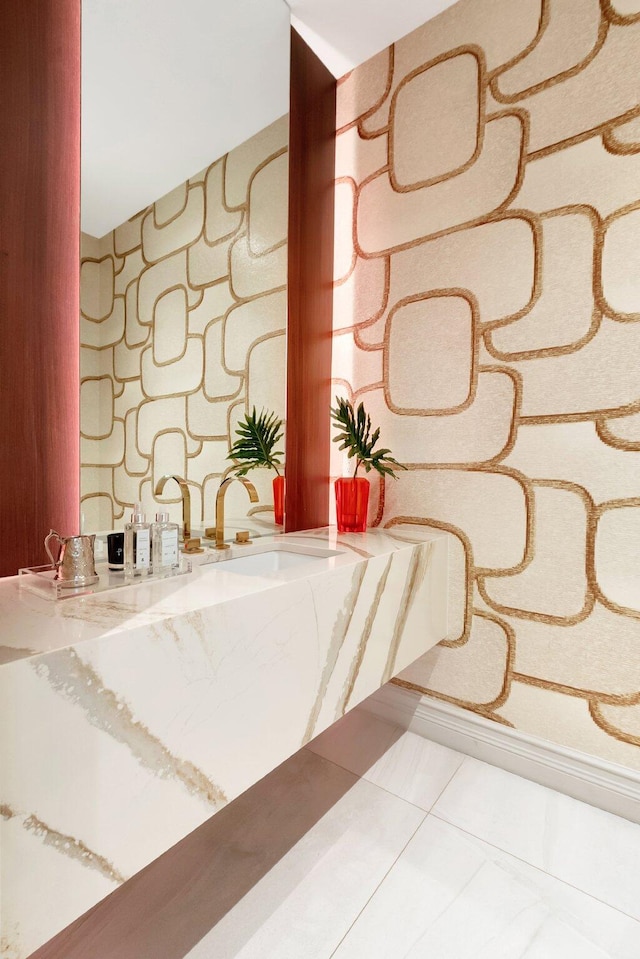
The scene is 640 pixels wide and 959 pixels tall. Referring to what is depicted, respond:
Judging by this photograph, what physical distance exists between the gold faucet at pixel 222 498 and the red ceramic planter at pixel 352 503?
12.6 inches

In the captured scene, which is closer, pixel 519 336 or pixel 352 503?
pixel 519 336

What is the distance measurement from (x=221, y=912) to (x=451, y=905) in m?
0.49

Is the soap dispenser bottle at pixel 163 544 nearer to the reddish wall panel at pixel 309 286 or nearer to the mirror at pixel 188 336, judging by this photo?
the mirror at pixel 188 336

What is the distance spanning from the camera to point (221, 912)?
1.03 meters

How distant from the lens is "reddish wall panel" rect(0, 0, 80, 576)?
41.1 inches

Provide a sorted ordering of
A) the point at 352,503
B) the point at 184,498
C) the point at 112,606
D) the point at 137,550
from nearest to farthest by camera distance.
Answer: the point at 112,606 < the point at 137,550 < the point at 184,498 < the point at 352,503

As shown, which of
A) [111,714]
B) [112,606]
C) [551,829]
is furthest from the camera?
[551,829]

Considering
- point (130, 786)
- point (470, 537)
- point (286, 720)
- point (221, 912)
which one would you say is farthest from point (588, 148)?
point (221, 912)

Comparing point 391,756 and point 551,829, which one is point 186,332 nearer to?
point 391,756

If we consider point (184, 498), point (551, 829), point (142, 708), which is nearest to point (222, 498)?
point (184, 498)

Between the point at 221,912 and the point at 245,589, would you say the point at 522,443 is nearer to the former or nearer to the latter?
the point at 245,589

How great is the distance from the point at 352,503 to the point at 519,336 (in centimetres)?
73

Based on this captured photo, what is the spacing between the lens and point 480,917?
1.02 meters

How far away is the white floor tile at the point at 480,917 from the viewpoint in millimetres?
953
